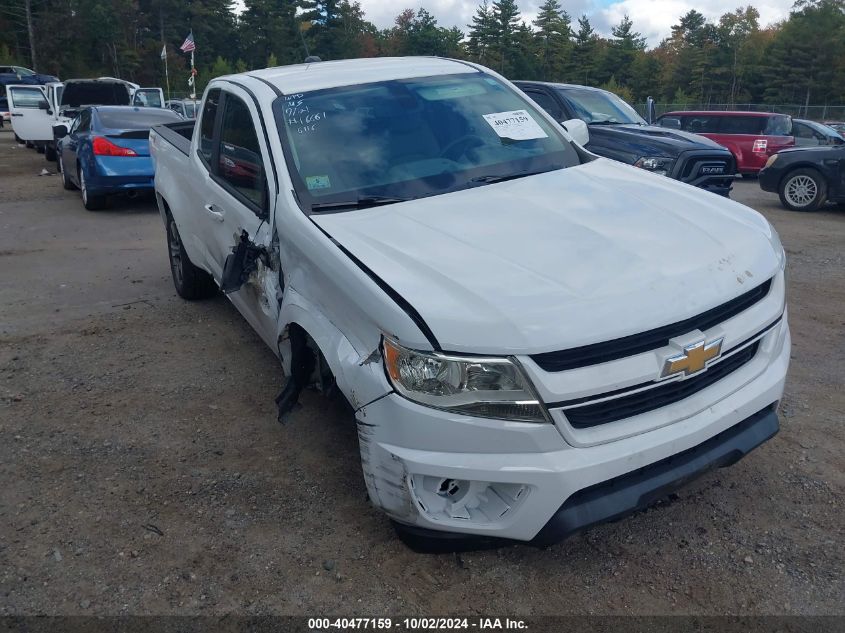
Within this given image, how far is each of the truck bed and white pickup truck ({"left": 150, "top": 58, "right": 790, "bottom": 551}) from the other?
1771 millimetres

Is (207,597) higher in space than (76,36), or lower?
lower

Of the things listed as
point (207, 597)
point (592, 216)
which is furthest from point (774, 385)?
point (207, 597)

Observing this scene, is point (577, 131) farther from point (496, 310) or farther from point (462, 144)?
point (496, 310)

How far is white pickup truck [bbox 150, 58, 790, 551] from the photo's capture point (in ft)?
7.66

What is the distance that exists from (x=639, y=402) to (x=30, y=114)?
20.9m

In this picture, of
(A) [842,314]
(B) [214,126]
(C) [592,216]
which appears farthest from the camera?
(A) [842,314]

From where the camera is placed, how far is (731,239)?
9.64ft

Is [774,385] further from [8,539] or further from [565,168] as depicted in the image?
[8,539]

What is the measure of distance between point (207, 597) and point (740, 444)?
2.05 meters

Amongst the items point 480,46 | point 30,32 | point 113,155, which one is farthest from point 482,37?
point 113,155

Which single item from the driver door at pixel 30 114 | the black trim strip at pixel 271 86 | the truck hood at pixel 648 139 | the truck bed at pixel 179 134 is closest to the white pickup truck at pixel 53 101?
the driver door at pixel 30 114

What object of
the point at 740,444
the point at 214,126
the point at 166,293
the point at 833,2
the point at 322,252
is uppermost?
the point at 833,2

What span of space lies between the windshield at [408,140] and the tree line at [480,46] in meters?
58.8

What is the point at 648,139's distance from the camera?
29.6 feet
